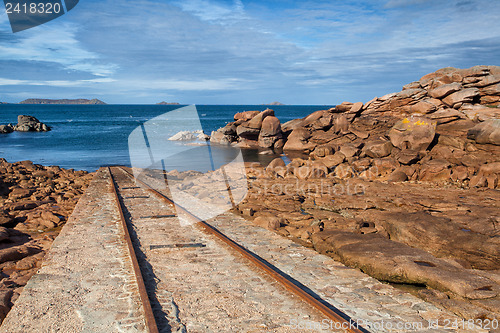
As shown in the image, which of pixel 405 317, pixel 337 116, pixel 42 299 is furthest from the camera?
pixel 337 116

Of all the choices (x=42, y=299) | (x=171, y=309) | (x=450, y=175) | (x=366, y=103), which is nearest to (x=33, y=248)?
(x=42, y=299)

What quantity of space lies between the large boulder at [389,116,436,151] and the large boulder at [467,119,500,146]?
7.32 ft

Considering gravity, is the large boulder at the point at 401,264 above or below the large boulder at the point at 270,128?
below

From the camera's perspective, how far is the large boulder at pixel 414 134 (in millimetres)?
22328

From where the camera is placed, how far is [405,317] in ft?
15.2

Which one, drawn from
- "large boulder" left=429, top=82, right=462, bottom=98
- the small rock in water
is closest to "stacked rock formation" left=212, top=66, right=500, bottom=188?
"large boulder" left=429, top=82, right=462, bottom=98

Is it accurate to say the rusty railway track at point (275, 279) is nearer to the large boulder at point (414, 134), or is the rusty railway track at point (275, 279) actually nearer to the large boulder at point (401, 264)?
the large boulder at point (401, 264)

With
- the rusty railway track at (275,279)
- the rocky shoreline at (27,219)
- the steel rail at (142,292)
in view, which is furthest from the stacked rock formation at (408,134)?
the steel rail at (142,292)

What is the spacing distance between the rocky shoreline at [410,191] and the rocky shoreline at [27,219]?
4.98 meters

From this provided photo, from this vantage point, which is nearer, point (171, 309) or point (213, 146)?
point (171, 309)

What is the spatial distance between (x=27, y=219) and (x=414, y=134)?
68.7 ft

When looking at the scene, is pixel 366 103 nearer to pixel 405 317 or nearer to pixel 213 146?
pixel 213 146

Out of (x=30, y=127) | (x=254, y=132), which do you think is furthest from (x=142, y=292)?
(x=30, y=127)

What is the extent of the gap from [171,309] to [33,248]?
4.76 meters
